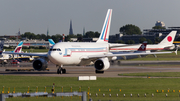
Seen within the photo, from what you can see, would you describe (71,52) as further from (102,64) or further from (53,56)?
(102,64)

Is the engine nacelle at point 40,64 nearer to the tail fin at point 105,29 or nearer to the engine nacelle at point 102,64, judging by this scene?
the engine nacelle at point 102,64

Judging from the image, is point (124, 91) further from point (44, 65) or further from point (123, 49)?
point (123, 49)

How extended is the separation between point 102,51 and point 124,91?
29208 millimetres

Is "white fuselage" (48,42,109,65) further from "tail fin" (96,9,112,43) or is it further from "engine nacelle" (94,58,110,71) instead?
"tail fin" (96,9,112,43)

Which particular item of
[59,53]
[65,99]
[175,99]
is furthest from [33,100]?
[59,53]

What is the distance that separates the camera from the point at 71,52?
159ft

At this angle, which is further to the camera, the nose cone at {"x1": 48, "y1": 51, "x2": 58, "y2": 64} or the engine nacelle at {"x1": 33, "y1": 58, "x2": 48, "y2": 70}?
the engine nacelle at {"x1": 33, "y1": 58, "x2": 48, "y2": 70}

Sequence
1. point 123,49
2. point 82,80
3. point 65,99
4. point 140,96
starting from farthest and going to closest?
1. point 123,49
2. point 82,80
3. point 140,96
4. point 65,99

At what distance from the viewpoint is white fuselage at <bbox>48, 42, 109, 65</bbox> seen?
152 ft

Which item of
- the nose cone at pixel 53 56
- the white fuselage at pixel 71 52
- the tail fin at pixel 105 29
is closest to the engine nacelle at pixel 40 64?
the white fuselage at pixel 71 52

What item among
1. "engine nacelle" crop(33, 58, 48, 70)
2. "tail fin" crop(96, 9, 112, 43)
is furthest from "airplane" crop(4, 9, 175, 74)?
"tail fin" crop(96, 9, 112, 43)

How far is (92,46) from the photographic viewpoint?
54688mm

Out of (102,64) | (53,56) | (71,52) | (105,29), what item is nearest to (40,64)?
(53,56)

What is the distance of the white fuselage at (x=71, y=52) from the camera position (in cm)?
4642
